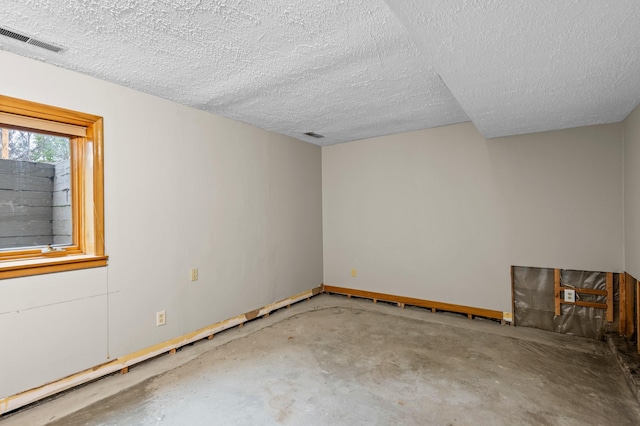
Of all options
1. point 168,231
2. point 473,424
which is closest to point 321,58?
point 168,231

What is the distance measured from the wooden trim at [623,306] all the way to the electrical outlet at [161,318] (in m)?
4.34

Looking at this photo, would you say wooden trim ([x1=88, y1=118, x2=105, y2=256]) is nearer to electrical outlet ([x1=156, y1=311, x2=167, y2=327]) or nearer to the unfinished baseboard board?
electrical outlet ([x1=156, y1=311, x2=167, y2=327])

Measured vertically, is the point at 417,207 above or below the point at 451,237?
above

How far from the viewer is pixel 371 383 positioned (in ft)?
7.49

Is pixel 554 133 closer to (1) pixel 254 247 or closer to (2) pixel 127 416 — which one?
(1) pixel 254 247

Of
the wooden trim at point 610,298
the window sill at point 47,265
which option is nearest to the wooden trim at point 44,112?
the window sill at point 47,265

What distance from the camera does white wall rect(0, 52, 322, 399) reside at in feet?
6.89

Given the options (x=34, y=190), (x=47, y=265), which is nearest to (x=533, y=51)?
(x=47, y=265)

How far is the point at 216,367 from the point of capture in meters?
2.55

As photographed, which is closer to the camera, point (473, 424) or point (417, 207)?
point (473, 424)

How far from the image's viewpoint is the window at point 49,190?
7.00 feet

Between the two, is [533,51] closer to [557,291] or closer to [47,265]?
[557,291]

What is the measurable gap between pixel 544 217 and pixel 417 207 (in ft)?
4.50

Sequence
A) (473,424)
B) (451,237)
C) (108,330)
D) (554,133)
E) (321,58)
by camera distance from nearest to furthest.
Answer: (473,424) < (321,58) < (108,330) < (554,133) < (451,237)
